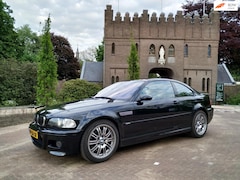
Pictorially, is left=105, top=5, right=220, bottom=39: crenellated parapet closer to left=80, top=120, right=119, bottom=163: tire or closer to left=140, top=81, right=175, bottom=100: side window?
left=140, top=81, right=175, bottom=100: side window

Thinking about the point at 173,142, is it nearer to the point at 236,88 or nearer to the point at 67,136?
the point at 67,136

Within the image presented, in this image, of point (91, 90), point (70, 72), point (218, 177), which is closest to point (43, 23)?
point (91, 90)

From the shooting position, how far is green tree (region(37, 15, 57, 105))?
8.87m

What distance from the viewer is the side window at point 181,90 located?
5113 mm

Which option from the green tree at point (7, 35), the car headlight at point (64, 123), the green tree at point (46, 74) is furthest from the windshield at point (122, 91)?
the green tree at point (7, 35)

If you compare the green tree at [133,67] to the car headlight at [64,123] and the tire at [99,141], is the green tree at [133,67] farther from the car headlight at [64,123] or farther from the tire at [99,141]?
the car headlight at [64,123]

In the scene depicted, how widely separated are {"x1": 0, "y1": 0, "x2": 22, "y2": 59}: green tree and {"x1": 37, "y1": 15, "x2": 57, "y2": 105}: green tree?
1689cm

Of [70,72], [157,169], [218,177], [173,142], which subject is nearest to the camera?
[218,177]

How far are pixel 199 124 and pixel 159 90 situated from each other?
1.45 m

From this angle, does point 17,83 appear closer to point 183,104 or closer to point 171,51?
point 183,104

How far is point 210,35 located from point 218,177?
853 inches

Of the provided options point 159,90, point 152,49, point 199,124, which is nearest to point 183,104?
point 159,90

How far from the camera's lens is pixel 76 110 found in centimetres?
373

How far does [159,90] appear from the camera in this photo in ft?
15.7
